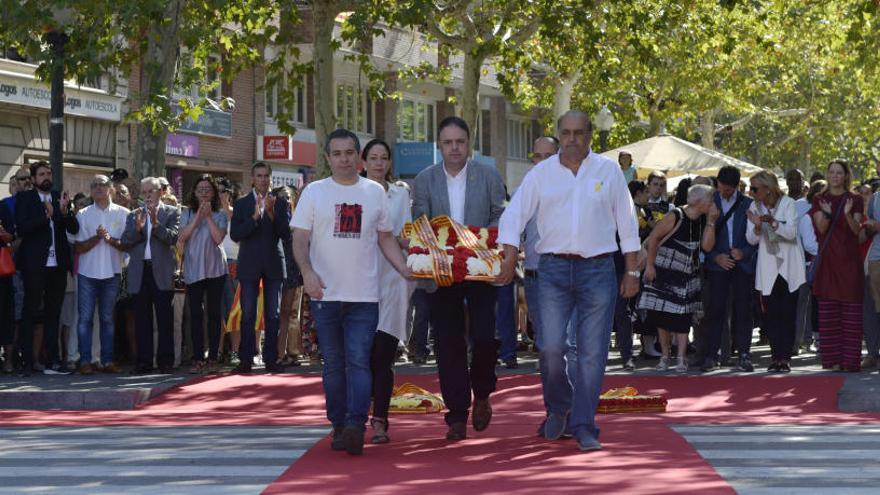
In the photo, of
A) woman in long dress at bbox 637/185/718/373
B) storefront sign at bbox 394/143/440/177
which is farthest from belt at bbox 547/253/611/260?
storefront sign at bbox 394/143/440/177

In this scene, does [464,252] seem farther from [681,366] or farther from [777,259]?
[777,259]

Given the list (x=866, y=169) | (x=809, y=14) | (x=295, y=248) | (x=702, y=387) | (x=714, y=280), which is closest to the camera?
(x=295, y=248)

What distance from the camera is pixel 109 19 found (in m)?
21.1

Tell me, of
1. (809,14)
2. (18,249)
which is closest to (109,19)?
(18,249)

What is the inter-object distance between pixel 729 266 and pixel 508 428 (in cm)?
565

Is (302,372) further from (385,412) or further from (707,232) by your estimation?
(385,412)

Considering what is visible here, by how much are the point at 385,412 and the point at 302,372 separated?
6814 millimetres

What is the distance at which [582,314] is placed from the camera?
1040 cm

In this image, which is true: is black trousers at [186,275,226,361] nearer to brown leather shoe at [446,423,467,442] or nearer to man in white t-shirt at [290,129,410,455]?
brown leather shoe at [446,423,467,442]

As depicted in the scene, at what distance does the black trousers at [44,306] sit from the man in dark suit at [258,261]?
1876mm

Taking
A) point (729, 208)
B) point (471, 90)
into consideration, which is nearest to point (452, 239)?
point (729, 208)

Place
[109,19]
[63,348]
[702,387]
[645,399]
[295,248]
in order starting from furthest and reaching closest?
[109,19] < [63,348] < [702,387] < [645,399] < [295,248]

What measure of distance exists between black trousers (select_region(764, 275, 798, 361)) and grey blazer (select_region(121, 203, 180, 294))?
6.13m

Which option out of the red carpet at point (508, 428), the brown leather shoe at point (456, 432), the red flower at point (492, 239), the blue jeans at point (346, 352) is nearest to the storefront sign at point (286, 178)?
the red carpet at point (508, 428)
